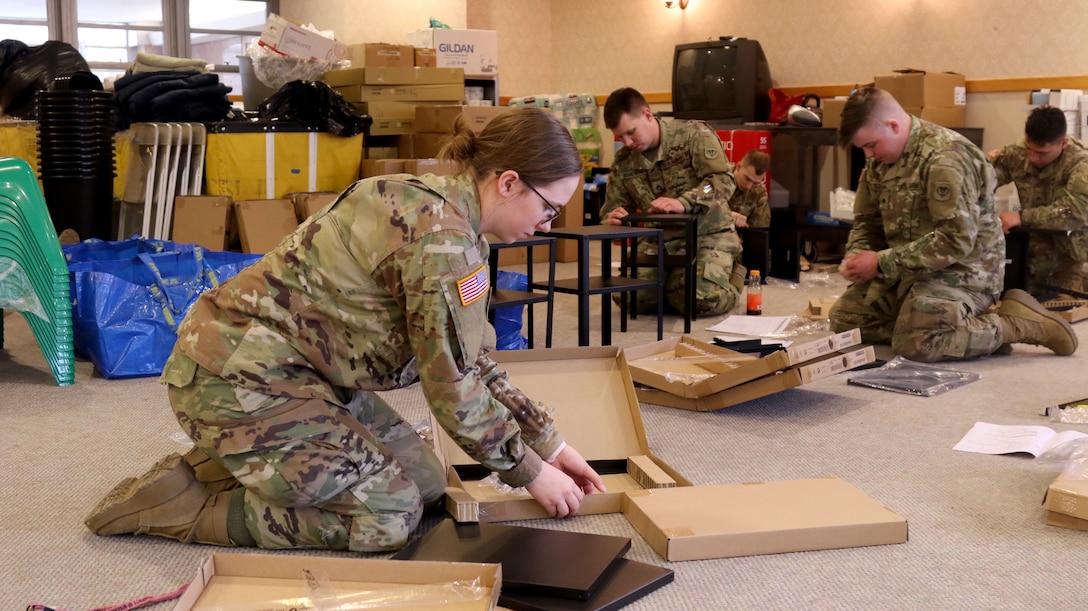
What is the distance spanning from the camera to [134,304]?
361 cm

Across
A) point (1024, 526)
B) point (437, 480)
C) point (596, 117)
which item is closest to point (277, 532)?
point (437, 480)

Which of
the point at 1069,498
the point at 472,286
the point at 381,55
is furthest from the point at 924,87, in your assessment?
the point at 472,286

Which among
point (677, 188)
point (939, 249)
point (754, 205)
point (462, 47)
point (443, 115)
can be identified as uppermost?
point (462, 47)

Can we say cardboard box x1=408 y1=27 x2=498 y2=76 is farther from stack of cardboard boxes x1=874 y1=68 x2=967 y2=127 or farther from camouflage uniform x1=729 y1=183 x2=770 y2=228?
stack of cardboard boxes x1=874 y1=68 x2=967 y2=127

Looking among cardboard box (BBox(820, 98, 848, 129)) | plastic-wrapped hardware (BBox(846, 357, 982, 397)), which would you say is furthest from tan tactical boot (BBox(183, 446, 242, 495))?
cardboard box (BBox(820, 98, 848, 129))

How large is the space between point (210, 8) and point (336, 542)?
7816 mm

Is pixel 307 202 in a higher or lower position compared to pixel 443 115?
lower

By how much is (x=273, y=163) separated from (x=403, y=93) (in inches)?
44.8

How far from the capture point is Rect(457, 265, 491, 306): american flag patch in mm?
1781

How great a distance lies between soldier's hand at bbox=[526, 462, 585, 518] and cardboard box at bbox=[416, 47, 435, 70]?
4.86m

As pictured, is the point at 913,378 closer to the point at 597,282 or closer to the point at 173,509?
the point at 597,282

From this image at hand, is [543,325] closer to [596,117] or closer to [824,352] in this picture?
[824,352]

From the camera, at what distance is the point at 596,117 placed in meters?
8.65

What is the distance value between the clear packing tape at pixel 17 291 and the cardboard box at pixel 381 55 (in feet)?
10.3
